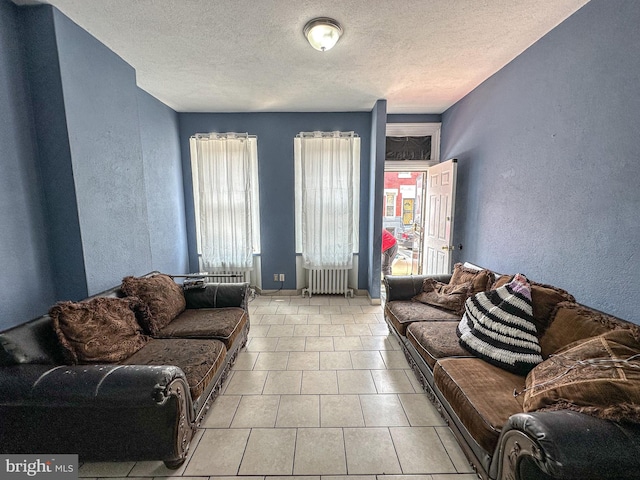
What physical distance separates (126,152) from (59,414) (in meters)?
2.10

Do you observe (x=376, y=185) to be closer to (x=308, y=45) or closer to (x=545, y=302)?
(x=308, y=45)

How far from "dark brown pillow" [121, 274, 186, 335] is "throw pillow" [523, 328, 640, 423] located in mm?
2431

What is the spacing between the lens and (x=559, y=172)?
1.96 meters

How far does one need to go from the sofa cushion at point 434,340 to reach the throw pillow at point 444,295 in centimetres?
26

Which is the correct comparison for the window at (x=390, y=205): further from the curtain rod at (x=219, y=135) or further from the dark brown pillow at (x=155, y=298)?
the dark brown pillow at (x=155, y=298)

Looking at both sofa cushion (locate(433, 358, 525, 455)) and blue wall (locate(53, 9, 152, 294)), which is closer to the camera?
sofa cushion (locate(433, 358, 525, 455))

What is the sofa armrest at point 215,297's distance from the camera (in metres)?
2.61

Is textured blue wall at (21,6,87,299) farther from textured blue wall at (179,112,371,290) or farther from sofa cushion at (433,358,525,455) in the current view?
sofa cushion at (433,358,525,455)

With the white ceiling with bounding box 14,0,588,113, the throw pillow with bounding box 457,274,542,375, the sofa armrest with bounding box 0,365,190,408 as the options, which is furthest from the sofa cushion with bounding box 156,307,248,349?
the white ceiling with bounding box 14,0,588,113

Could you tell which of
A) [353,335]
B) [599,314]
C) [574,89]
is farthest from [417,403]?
[574,89]

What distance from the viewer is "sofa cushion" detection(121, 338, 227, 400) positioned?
5.35 feet

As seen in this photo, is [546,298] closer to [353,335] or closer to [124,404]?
[353,335]

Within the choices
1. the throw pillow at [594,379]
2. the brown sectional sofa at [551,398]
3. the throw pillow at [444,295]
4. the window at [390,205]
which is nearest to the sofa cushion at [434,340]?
the brown sectional sofa at [551,398]

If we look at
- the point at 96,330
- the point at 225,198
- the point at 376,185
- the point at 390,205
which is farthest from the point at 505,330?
the point at 390,205
